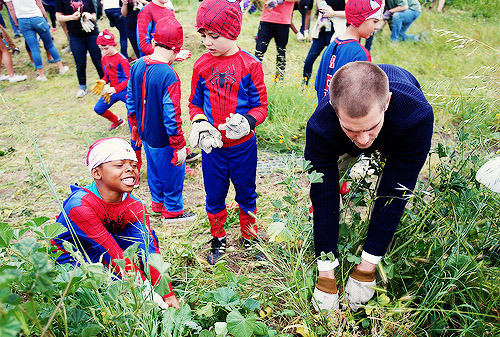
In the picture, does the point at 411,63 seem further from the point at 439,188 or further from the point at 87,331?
the point at 87,331

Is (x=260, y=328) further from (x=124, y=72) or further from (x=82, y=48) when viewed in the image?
(x=82, y=48)

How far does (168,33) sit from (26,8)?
17.1ft

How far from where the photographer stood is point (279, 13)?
5477 mm

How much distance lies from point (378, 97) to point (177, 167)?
2125mm

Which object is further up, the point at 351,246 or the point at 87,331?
the point at 87,331

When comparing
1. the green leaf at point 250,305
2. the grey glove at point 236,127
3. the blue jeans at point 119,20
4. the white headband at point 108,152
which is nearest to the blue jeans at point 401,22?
the blue jeans at point 119,20

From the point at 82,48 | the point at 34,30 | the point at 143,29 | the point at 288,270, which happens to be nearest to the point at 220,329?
the point at 288,270

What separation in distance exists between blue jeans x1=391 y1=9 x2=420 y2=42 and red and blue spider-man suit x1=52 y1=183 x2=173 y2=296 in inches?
308

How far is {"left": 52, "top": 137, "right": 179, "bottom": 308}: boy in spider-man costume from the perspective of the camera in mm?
1899

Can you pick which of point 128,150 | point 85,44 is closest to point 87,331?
point 128,150

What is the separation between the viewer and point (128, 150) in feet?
6.71

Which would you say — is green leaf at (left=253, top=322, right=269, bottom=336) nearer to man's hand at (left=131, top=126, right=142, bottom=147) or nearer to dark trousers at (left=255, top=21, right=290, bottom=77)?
man's hand at (left=131, top=126, right=142, bottom=147)

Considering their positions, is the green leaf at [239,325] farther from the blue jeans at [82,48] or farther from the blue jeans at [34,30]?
the blue jeans at [34,30]

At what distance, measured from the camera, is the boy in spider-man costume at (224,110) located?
2346mm
